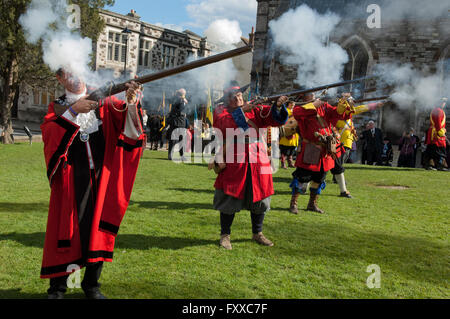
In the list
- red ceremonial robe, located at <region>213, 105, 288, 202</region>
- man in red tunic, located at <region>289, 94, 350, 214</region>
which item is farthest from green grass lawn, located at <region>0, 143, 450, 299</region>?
red ceremonial robe, located at <region>213, 105, 288, 202</region>

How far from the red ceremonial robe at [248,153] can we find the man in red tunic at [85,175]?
5.66 feet

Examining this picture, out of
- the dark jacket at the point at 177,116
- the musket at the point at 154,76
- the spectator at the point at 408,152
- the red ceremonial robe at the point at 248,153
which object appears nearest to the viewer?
the musket at the point at 154,76

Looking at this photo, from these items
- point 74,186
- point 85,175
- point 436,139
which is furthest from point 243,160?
point 436,139

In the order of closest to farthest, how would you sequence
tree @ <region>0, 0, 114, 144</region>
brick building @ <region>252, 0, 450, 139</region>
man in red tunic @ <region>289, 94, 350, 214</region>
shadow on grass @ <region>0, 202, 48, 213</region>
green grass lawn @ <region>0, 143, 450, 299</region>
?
green grass lawn @ <region>0, 143, 450, 299</region> → shadow on grass @ <region>0, 202, 48, 213</region> → man in red tunic @ <region>289, 94, 350, 214</region> → tree @ <region>0, 0, 114, 144</region> → brick building @ <region>252, 0, 450, 139</region>

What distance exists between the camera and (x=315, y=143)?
7469 mm

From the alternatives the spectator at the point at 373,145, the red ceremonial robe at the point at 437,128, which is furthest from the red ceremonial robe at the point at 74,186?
the spectator at the point at 373,145

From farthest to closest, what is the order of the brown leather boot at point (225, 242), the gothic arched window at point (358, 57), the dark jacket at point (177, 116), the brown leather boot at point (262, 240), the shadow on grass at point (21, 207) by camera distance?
1. the gothic arched window at point (358, 57)
2. the dark jacket at point (177, 116)
3. the shadow on grass at point (21, 207)
4. the brown leather boot at point (262, 240)
5. the brown leather boot at point (225, 242)

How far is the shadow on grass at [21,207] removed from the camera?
22.3ft

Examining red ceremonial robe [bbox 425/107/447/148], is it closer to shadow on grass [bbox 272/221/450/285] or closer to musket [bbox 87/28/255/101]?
shadow on grass [bbox 272/221/450/285]

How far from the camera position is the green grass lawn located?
4.18 m

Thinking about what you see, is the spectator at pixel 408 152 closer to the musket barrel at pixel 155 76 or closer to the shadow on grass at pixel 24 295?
the musket barrel at pixel 155 76

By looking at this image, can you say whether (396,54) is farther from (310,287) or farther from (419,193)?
(310,287)

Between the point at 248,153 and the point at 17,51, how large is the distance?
14.6m
